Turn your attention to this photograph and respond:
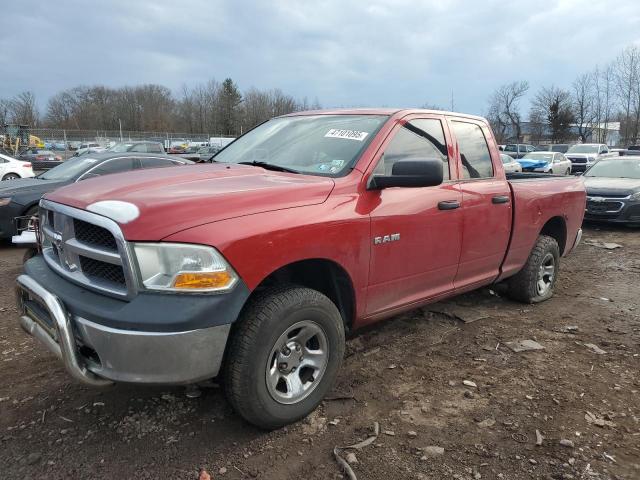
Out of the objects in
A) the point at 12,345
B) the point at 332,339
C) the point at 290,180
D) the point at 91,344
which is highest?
the point at 290,180

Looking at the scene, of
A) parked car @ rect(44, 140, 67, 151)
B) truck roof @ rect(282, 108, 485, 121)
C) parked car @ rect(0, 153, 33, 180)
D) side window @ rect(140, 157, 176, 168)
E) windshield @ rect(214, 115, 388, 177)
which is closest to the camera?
windshield @ rect(214, 115, 388, 177)

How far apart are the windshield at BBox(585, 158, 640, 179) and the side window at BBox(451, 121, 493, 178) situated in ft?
28.3

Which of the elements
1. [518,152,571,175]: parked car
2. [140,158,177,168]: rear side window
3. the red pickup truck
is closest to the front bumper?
the red pickup truck

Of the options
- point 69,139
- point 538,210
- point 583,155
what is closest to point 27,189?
point 538,210

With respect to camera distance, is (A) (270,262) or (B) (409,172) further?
(B) (409,172)

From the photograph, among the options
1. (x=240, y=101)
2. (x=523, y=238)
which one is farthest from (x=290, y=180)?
(x=240, y=101)

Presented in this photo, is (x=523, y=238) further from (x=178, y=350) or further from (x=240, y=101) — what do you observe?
(x=240, y=101)

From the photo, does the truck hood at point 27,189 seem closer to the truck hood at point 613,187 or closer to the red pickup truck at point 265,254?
the red pickup truck at point 265,254

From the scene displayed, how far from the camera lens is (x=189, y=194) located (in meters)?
2.57

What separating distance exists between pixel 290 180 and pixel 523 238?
2.70m

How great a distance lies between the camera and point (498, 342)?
416 centimetres

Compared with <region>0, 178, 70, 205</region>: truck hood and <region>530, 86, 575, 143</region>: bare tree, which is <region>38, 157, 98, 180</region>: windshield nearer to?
<region>0, 178, 70, 205</region>: truck hood

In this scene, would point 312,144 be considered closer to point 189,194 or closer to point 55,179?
point 189,194

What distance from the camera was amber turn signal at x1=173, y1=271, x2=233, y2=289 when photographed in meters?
2.30
